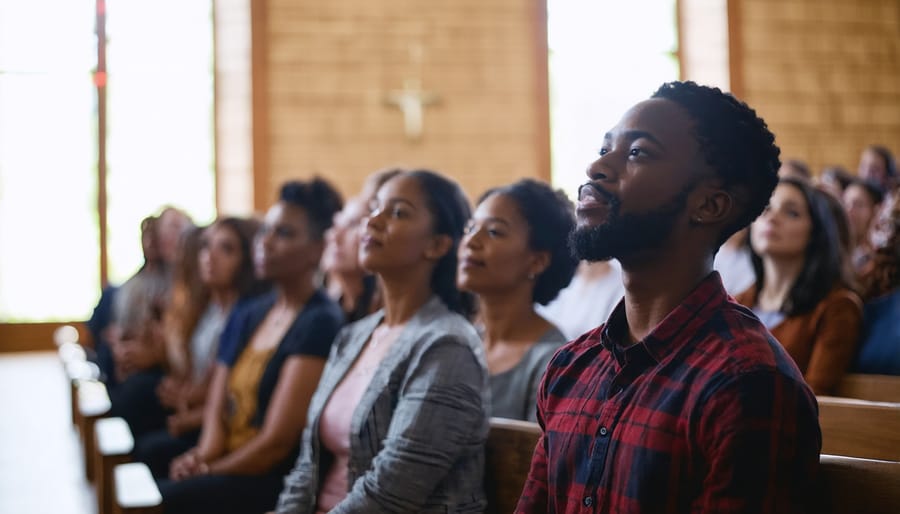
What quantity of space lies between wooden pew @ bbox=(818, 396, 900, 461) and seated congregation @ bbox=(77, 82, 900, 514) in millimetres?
524

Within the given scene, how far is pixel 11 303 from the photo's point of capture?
9852mm

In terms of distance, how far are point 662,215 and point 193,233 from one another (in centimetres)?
372

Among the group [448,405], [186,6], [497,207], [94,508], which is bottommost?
[94,508]

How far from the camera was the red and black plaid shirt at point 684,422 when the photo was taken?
49.6 inches

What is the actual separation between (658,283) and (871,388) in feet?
4.85

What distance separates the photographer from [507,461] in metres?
2.09

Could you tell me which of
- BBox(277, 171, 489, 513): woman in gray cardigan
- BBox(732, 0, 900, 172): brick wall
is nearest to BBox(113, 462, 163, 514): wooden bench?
BBox(277, 171, 489, 513): woman in gray cardigan

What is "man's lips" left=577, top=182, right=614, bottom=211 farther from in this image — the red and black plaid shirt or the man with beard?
the red and black plaid shirt

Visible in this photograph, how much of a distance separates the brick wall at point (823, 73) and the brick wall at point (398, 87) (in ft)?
7.89

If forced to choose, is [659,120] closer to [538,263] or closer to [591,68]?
[538,263]

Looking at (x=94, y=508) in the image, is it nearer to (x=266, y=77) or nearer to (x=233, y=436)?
(x=233, y=436)

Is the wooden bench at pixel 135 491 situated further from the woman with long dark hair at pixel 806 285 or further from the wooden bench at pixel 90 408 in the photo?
the woman with long dark hair at pixel 806 285

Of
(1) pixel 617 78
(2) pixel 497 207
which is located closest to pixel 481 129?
(1) pixel 617 78

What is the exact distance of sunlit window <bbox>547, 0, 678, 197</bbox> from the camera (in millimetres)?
10148
